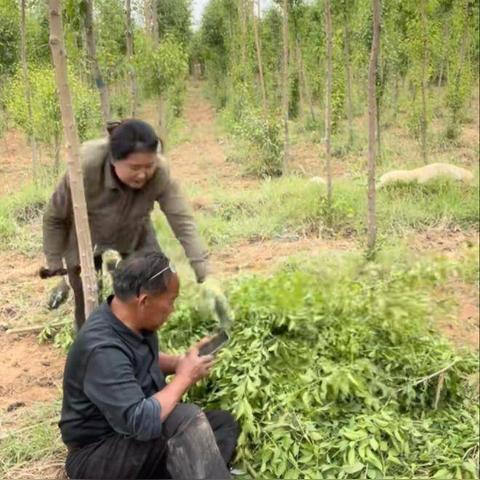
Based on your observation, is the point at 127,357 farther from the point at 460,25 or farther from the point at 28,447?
the point at 460,25

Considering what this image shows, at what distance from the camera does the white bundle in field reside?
6.95m

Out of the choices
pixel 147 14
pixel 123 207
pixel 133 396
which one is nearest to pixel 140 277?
pixel 133 396

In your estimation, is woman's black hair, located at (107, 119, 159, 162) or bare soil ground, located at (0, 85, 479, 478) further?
bare soil ground, located at (0, 85, 479, 478)

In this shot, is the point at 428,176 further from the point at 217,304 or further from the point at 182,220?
the point at 217,304

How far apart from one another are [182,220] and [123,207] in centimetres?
29

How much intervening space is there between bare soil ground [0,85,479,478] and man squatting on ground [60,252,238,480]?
606 mm

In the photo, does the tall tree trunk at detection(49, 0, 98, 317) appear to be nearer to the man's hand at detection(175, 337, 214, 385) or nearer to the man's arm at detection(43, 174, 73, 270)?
the man's arm at detection(43, 174, 73, 270)

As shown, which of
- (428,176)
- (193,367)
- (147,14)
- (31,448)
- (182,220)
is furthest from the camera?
(147,14)

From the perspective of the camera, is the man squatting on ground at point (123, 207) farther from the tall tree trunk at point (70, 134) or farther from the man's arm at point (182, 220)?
the tall tree trunk at point (70, 134)

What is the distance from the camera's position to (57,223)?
302cm

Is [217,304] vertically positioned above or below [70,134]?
below

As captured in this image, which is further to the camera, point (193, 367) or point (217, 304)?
point (217, 304)

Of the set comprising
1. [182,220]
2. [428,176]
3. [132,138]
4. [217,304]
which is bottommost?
[428,176]

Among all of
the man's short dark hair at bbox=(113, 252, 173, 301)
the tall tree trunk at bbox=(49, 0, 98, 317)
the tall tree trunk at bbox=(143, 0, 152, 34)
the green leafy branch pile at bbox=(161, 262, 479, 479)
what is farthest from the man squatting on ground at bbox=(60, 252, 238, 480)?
the tall tree trunk at bbox=(143, 0, 152, 34)
